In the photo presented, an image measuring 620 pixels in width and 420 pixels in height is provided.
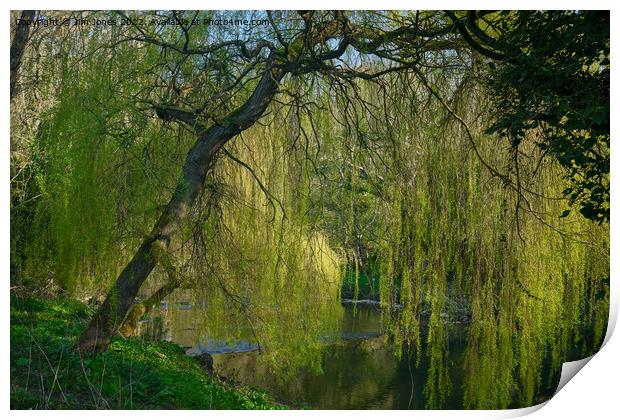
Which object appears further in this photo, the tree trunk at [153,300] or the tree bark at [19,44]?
the tree trunk at [153,300]

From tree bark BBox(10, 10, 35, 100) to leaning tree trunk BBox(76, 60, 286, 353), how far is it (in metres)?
0.78

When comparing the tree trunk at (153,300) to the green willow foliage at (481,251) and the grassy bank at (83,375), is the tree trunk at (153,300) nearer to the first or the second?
the grassy bank at (83,375)

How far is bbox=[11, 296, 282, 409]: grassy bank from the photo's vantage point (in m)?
3.10

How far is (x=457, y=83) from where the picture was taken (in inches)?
149

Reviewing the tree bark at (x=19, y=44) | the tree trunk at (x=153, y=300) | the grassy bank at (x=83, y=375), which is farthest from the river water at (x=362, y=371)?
the tree bark at (x=19, y=44)

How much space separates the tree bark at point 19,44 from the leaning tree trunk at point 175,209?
2.56 feet

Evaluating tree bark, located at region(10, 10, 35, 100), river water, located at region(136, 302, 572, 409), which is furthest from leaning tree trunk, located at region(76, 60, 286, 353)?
tree bark, located at region(10, 10, 35, 100)

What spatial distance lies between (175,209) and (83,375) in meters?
0.99

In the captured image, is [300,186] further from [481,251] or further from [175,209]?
[481,251]

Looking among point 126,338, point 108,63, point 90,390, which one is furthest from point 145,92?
point 90,390

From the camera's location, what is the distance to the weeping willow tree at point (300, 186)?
3.54 meters

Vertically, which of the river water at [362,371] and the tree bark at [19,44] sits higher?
the tree bark at [19,44]

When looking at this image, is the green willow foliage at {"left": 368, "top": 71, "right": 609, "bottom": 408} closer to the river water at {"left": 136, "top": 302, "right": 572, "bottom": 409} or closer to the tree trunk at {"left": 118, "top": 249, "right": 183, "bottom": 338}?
the river water at {"left": 136, "top": 302, "right": 572, "bottom": 409}

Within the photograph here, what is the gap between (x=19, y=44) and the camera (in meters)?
3.49
